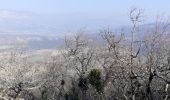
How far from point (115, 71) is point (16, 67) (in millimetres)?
34994

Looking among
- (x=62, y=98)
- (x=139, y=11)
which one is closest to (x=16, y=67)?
(x=62, y=98)

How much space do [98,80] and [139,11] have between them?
23587 mm

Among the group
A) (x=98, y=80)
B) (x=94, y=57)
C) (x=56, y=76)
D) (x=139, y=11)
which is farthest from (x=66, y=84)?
(x=139, y=11)

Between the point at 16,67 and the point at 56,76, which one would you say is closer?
the point at 16,67

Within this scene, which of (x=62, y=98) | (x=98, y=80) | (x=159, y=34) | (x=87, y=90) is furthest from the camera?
(x=62, y=98)

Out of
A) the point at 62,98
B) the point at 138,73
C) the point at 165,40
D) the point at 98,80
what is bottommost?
the point at 62,98

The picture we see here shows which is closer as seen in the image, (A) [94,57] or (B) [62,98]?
(A) [94,57]

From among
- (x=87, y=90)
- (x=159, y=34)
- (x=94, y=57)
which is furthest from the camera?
(x=94, y=57)

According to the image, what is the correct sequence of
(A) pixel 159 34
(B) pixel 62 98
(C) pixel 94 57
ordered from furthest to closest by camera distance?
(B) pixel 62 98 < (C) pixel 94 57 < (A) pixel 159 34

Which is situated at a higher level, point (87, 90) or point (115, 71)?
point (115, 71)

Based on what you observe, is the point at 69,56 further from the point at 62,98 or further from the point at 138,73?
the point at 138,73

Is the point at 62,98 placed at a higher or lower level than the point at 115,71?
lower

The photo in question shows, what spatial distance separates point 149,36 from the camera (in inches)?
830

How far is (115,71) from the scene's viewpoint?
69.8 ft
